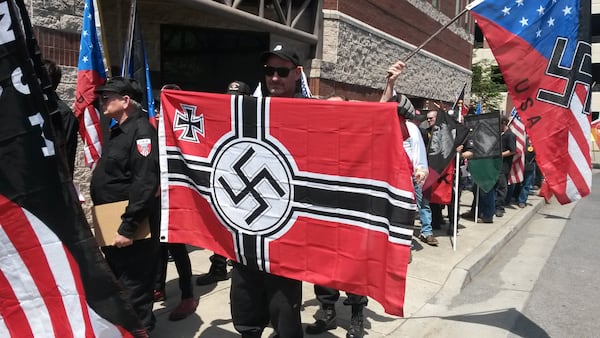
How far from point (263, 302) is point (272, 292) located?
5.5 inches

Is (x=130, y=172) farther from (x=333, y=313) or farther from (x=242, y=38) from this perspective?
(x=242, y=38)

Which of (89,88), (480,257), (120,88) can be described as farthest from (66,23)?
(480,257)

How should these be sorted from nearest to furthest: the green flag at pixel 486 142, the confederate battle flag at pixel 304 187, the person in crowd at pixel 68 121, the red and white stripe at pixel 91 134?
the confederate battle flag at pixel 304 187 → the person in crowd at pixel 68 121 → the red and white stripe at pixel 91 134 → the green flag at pixel 486 142

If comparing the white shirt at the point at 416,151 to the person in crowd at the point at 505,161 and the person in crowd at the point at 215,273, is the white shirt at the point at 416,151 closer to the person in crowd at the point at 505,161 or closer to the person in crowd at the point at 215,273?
the person in crowd at the point at 215,273

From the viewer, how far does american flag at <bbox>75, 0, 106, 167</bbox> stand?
4.24 meters

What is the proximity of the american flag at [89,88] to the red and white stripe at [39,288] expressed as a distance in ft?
8.30

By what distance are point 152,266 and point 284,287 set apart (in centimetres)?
107

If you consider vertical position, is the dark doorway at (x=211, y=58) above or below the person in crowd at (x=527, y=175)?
above

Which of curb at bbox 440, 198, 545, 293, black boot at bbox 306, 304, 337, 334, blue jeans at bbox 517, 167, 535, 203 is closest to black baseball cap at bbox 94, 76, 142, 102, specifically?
black boot at bbox 306, 304, 337, 334

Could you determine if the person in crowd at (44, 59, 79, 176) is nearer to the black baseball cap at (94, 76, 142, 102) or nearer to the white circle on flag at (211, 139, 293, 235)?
the black baseball cap at (94, 76, 142, 102)

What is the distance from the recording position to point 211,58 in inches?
424

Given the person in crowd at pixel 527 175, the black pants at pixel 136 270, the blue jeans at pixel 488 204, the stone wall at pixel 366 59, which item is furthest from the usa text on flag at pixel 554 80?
the person in crowd at pixel 527 175

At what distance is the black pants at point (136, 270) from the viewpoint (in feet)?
10.6

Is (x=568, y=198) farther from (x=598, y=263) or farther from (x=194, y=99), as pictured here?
(x=598, y=263)
